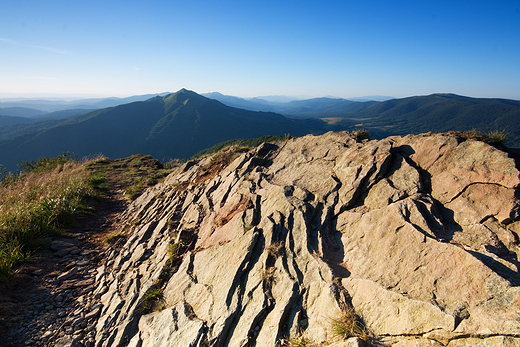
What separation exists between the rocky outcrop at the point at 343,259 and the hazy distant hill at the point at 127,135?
470ft

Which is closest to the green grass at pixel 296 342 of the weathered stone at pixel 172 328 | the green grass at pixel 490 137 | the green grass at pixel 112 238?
the weathered stone at pixel 172 328

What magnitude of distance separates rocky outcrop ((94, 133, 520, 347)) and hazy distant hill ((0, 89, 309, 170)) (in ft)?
470

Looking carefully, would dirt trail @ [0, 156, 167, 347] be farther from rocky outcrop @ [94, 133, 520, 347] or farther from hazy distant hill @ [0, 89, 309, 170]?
hazy distant hill @ [0, 89, 309, 170]

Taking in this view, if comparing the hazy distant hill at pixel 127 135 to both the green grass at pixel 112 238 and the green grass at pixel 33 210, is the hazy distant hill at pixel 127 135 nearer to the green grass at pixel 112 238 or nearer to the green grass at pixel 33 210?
the green grass at pixel 33 210

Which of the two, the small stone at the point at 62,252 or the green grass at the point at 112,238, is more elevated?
the small stone at the point at 62,252

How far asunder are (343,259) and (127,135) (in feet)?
617

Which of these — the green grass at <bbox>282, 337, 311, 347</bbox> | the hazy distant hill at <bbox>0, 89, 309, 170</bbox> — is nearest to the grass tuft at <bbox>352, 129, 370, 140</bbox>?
the green grass at <bbox>282, 337, 311, 347</bbox>

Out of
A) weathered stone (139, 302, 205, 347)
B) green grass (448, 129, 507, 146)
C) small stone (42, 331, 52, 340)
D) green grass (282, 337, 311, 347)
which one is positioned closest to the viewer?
green grass (282, 337, 311, 347)

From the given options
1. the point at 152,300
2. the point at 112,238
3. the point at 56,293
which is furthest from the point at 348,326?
the point at 112,238

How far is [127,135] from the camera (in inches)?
6481

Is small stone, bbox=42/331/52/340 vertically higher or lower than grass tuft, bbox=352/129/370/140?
Answer: lower

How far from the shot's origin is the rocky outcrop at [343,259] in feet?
13.9

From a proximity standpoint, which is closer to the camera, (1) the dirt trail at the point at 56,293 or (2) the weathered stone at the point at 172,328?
(2) the weathered stone at the point at 172,328

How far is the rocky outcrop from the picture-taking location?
13.9 feet
